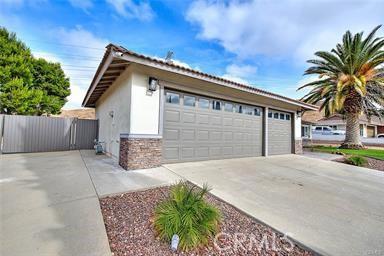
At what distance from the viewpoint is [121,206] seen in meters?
2.95

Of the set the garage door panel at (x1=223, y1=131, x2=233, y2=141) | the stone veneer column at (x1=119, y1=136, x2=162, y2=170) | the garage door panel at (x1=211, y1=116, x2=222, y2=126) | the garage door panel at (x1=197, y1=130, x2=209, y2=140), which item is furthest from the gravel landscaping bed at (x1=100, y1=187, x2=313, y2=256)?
the garage door panel at (x1=223, y1=131, x2=233, y2=141)

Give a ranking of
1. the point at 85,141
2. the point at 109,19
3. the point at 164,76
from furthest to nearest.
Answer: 1. the point at 85,141
2. the point at 109,19
3. the point at 164,76

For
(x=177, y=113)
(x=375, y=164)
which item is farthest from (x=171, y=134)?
(x=375, y=164)

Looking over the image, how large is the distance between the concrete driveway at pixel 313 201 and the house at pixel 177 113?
0.98 meters

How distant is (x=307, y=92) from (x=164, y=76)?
13.6 m

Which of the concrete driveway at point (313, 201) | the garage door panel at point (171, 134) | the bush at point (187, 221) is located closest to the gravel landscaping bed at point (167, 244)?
the bush at point (187, 221)

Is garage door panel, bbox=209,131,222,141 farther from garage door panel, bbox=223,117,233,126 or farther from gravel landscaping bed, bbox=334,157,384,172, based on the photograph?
gravel landscaping bed, bbox=334,157,384,172

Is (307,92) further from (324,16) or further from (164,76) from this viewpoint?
(164,76)

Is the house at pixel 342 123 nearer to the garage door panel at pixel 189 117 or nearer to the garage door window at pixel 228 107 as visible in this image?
the garage door window at pixel 228 107

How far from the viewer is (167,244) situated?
2.08 meters

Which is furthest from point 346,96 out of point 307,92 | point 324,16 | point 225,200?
point 225,200

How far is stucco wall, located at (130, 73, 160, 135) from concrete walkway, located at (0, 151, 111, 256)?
196cm

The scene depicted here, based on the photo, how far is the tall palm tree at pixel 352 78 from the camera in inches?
444

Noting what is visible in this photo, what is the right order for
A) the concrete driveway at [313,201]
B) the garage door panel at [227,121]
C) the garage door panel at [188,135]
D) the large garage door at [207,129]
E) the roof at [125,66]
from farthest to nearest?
the garage door panel at [227,121] < the garage door panel at [188,135] < the large garage door at [207,129] < the roof at [125,66] < the concrete driveway at [313,201]
